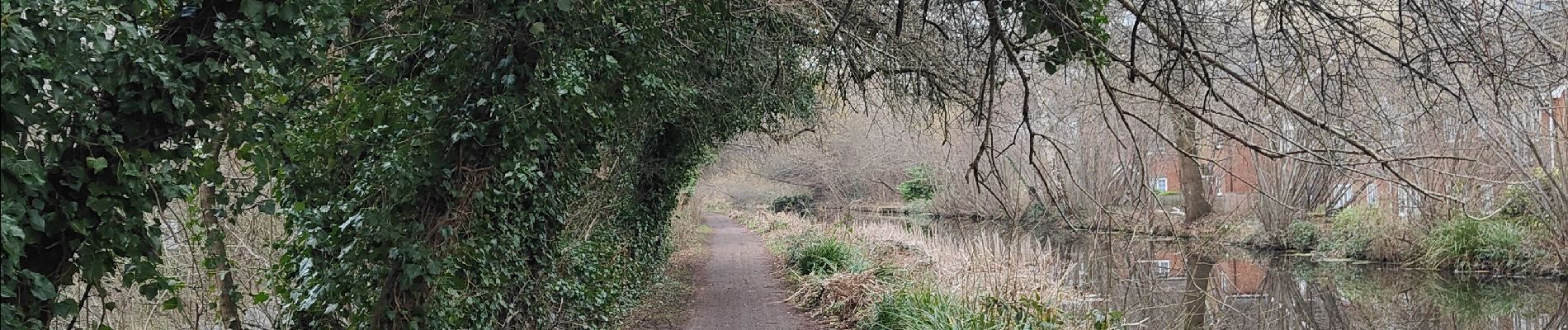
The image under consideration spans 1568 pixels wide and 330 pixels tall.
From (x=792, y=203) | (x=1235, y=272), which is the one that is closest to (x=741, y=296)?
(x=1235, y=272)

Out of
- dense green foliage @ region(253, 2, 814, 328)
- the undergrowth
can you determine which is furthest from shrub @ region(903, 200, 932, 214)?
dense green foliage @ region(253, 2, 814, 328)

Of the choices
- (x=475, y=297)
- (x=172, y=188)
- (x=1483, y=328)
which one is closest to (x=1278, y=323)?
(x=1483, y=328)

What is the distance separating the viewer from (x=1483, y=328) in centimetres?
1196

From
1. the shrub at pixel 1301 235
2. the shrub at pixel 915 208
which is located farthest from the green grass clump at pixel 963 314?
the shrub at pixel 915 208

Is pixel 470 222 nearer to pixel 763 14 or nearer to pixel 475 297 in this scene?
pixel 475 297

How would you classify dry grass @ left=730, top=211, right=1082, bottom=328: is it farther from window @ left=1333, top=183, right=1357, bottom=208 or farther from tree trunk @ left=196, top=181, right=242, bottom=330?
window @ left=1333, top=183, right=1357, bottom=208

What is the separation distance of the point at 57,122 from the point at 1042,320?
665cm

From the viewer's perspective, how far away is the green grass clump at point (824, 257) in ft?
45.2

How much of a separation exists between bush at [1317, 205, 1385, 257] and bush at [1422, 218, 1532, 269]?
4.63 ft

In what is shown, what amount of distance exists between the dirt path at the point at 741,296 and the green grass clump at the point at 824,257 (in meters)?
0.43

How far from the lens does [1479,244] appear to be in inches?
635

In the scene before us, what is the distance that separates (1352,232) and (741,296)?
11914 mm

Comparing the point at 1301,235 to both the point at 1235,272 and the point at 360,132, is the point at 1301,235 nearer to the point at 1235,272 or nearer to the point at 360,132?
the point at 1235,272

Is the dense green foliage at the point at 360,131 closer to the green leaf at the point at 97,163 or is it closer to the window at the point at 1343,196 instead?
the green leaf at the point at 97,163
